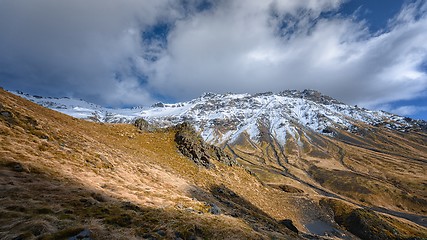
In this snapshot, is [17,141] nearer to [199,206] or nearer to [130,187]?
[130,187]

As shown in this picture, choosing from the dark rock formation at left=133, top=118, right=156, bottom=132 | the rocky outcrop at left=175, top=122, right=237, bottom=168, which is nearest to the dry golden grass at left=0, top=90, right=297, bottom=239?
the rocky outcrop at left=175, top=122, right=237, bottom=168

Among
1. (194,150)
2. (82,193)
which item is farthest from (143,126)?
(82,193)

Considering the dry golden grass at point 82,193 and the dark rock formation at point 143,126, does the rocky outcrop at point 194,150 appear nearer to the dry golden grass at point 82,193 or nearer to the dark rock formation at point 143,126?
the dark rock formation at point 143,126

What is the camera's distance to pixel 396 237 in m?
89.1

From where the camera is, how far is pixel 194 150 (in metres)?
62.8

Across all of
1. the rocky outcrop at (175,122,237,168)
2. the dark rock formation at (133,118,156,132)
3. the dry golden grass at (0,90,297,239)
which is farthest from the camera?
the dark rock formation at (133,118,156,132)

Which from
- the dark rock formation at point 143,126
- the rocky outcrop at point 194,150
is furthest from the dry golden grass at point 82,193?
the dark rock formation at point 143,126

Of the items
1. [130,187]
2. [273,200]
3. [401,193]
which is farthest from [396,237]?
[401,193]

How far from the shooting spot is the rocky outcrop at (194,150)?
6175 cm

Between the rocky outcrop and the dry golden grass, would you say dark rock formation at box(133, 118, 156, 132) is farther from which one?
the dry golden grass

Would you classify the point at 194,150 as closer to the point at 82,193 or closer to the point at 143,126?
the point at 143,126

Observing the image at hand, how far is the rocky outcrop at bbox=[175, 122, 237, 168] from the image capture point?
61.8 meters

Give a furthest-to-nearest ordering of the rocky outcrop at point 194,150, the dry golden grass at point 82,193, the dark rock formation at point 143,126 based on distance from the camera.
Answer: the dark rock formation at point 143,126
the rocky outcrop at point 194,150
the dry golden grass at point 82,193

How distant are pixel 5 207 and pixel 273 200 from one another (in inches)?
2507
